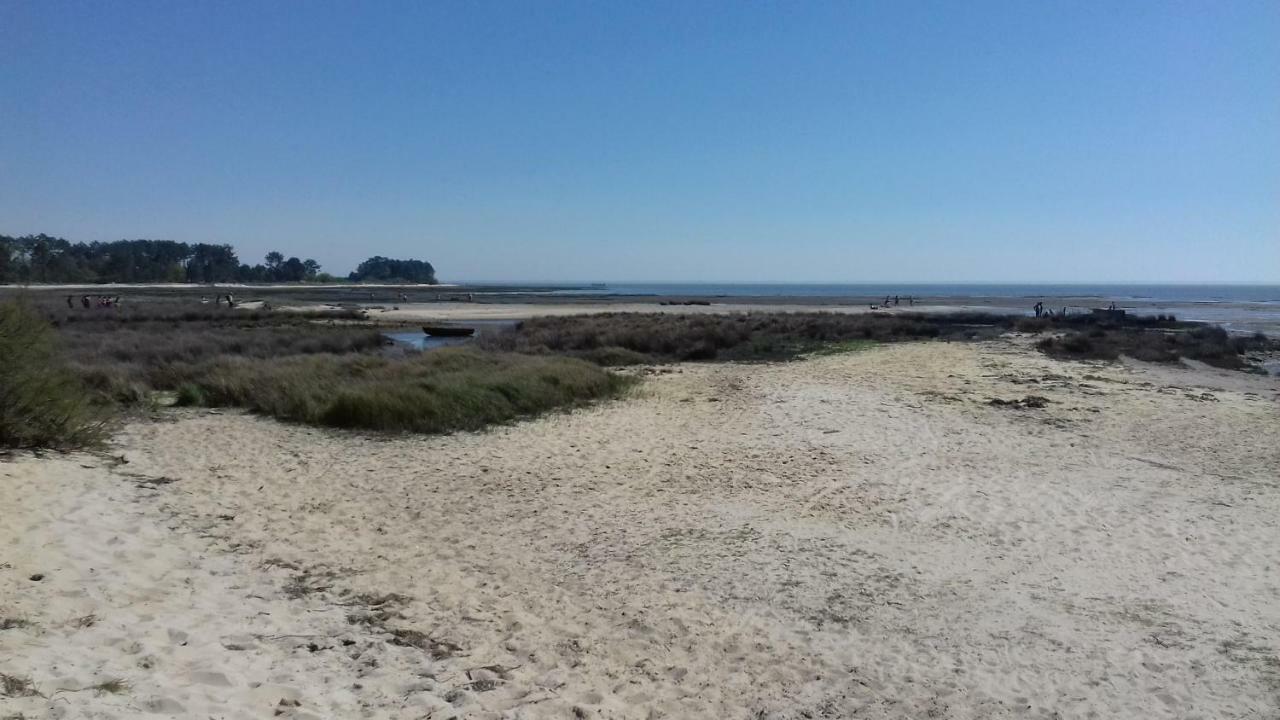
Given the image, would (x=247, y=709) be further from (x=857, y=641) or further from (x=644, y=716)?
(x=857, y=641)

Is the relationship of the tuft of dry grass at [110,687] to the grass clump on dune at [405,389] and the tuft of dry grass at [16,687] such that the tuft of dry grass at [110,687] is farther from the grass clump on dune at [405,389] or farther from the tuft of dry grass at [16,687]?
the grass clump on dune at [405,389]

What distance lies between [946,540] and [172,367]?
53.1 ft

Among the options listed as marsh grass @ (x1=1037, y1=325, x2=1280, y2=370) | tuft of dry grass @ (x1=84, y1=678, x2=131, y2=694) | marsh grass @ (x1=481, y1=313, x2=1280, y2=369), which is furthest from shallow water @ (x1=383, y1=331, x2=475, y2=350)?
tuft of dry grass @ (x1=84, y1=678, x2=131, y2=694)

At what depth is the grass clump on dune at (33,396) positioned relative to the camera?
29.5ft

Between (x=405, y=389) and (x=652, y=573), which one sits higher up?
(x=405, y=389)

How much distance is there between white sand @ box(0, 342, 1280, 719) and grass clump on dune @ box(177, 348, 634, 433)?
988mm

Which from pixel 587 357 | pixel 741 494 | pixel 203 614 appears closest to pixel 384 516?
pixel 203 614

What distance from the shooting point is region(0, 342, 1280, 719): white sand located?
4.70 meters

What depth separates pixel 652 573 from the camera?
6.87 m

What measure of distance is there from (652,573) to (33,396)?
304 inches

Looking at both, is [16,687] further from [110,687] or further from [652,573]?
[652,573]

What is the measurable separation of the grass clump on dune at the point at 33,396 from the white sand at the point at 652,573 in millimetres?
667

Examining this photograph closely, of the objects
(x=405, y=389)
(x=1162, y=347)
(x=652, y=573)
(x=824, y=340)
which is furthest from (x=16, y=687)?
(x=1162, y=347)

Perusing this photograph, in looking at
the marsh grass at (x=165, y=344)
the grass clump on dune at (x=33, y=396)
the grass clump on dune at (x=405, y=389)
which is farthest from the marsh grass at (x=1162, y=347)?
the grass clump on dune at (x=33, y=396)
